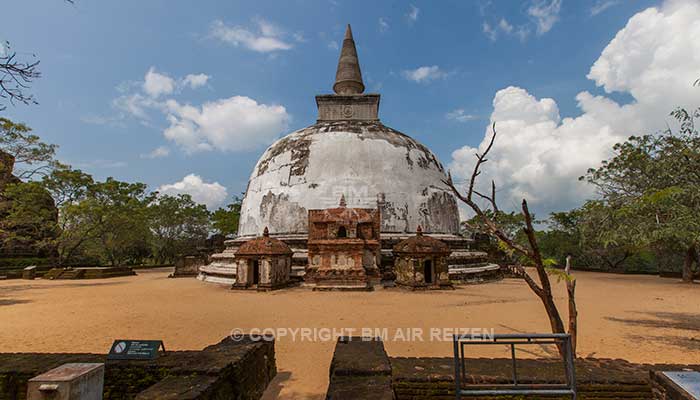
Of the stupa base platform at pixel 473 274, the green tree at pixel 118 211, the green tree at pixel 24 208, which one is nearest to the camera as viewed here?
the stupa base platform at pixel 473 274

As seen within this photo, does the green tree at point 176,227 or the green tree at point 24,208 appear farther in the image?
the green tree at point 176,227

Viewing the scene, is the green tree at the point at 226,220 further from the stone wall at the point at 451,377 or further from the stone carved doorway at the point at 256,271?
the stone wall at the point at 451,377

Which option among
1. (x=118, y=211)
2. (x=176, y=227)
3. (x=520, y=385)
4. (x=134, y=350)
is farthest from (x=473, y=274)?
(x=176, y=227)

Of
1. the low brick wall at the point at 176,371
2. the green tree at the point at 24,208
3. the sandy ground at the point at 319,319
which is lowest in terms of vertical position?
the sandy ground at the point at 319,319

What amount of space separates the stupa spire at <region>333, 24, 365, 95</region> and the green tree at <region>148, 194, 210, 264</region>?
1911 centimetres

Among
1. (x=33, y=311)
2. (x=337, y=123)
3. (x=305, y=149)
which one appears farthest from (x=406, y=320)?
(x=337, y=123)

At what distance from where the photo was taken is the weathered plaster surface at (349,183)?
1645cm

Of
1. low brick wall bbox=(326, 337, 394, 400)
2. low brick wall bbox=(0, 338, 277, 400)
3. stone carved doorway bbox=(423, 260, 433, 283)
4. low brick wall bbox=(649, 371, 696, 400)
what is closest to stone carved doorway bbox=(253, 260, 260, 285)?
stone carved doorway bbox=(423, 260, 433, 283)

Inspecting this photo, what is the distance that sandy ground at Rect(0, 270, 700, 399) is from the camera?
579cm

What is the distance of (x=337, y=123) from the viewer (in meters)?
20.0

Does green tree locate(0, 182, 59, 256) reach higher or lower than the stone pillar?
higher

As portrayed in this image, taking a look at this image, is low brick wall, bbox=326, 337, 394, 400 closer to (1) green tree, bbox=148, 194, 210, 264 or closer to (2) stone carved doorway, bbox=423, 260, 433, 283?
(2) stone carved doorway, bbox=423, 260, 433, 283

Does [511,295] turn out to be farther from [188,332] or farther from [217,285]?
[217,285]

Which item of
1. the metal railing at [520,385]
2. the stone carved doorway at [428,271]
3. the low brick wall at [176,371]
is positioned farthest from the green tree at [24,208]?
the metal railing at [520,385]
